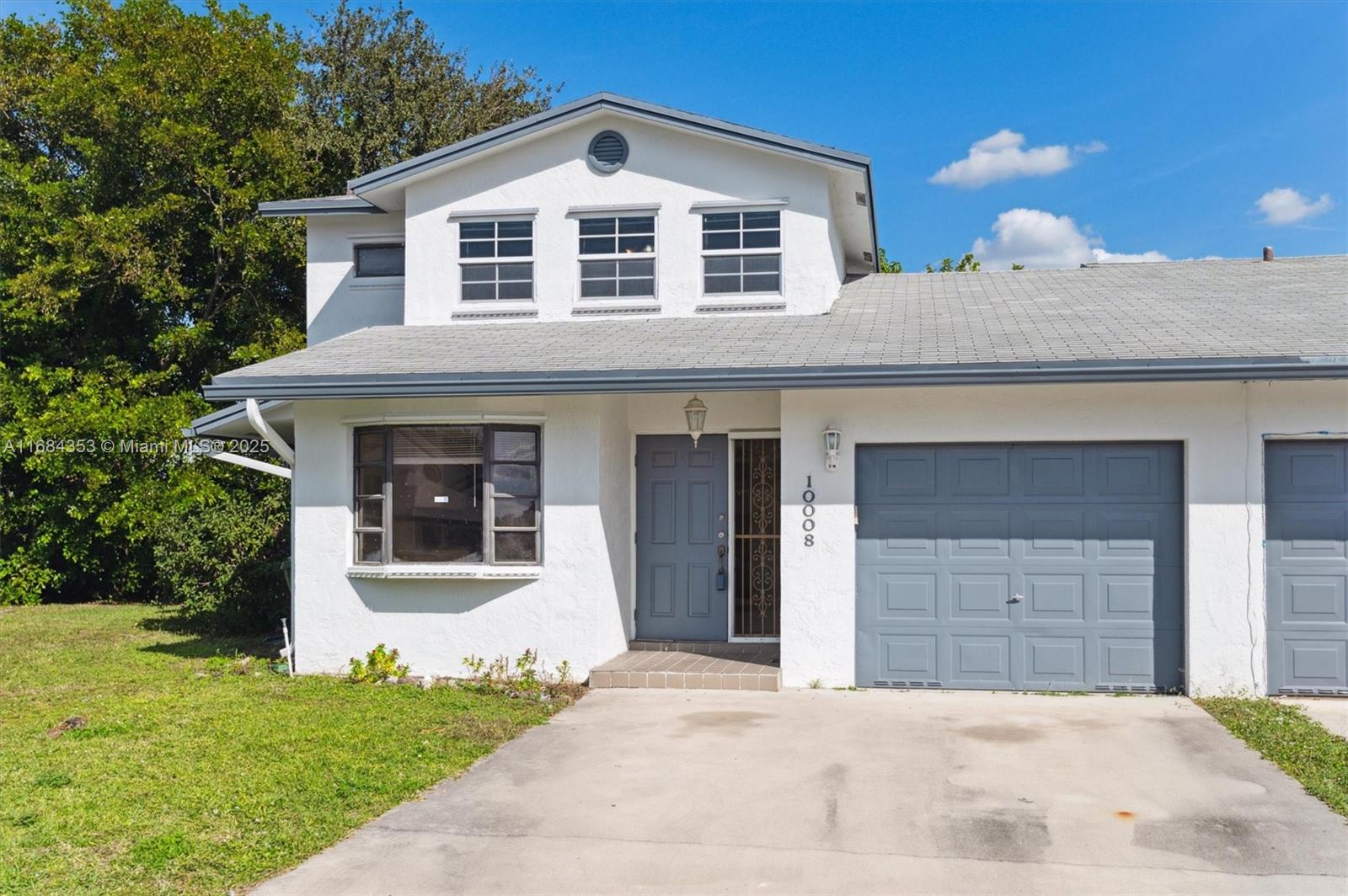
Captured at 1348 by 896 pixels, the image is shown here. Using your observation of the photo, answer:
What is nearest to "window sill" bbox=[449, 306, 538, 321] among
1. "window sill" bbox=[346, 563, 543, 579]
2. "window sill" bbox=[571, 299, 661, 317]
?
"window sill" bbox=[571, 299, 661, 317]

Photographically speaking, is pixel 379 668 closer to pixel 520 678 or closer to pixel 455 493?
pixel 520 678

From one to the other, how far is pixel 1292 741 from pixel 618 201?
8.33 m

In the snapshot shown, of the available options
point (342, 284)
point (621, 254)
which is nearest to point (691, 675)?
point (621, 254)

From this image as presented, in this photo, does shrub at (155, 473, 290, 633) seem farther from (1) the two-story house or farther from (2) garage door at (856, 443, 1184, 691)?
(2) garage door at (856, 443, 1184, 691)

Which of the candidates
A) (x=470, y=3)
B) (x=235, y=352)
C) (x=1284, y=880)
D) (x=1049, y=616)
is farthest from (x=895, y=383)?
(x=235, y=352)

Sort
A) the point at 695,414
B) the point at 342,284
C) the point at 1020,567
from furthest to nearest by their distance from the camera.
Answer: the point at 342,284
the point at 695,414
the point at 1020,567

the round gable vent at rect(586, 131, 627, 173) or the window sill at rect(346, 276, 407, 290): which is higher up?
the round gable vent at rect(586, 131, 627, 173)

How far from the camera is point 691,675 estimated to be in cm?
1024

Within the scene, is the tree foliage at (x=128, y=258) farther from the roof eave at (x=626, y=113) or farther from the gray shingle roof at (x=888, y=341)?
the gray shingle roof at (x=888, y=341)

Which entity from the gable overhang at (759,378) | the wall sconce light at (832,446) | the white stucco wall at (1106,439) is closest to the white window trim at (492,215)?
the gable overhang at (759,378)

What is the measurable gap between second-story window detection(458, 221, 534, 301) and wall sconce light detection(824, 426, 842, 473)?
412 cm

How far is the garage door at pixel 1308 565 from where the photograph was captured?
9539 millimetres

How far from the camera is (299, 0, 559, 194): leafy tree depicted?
22.3 metres

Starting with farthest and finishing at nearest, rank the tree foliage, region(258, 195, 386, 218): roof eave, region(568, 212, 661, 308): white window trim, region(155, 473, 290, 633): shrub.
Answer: the tree foliage < region(155, 473, 290, 633): shrub < region(258, 195, 386, 218): roof eave < region(568, 212, 661, 308): white window trim
